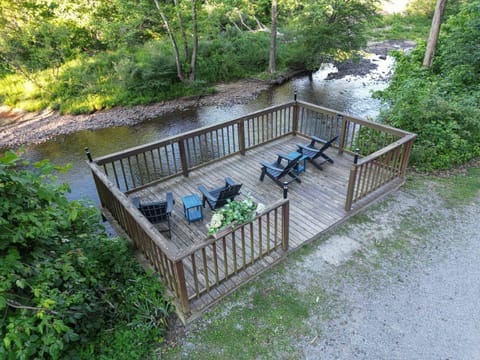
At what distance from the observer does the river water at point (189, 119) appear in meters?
9.82

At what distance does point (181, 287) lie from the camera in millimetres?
3633

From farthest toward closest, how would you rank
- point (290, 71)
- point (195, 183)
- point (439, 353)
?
point (290, 71)
point (195, 183)
point (439, 353)

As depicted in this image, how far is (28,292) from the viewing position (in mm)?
2840

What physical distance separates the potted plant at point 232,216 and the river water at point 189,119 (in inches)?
192

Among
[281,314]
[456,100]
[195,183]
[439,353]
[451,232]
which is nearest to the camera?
[439,353]

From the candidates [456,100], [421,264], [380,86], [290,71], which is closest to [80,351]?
[421,264]

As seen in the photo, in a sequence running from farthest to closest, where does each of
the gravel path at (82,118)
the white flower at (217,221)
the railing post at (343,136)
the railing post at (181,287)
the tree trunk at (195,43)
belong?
1. the tree trunk at (195,43)
2. the gravel path at (82,118)
3. the railing post at (343,136)
4. the white flower at (217,221)
5. the railing post at (181,287)

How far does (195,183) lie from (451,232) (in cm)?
447

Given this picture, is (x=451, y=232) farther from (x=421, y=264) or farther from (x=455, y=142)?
(x=455, y=142)

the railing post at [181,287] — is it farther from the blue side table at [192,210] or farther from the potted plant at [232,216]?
the blue side table at [192,210]

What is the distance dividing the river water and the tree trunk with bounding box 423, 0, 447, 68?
2245mm

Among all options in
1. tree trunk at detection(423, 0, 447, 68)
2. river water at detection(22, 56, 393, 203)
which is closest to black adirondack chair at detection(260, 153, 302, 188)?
river water at detection(22, 56, 393, 203)

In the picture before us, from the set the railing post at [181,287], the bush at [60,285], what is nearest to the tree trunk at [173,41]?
the bush at [60,285]

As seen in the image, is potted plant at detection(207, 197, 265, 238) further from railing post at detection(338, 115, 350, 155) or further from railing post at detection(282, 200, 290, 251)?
railing post at detection(338, 115, 350, 155)
